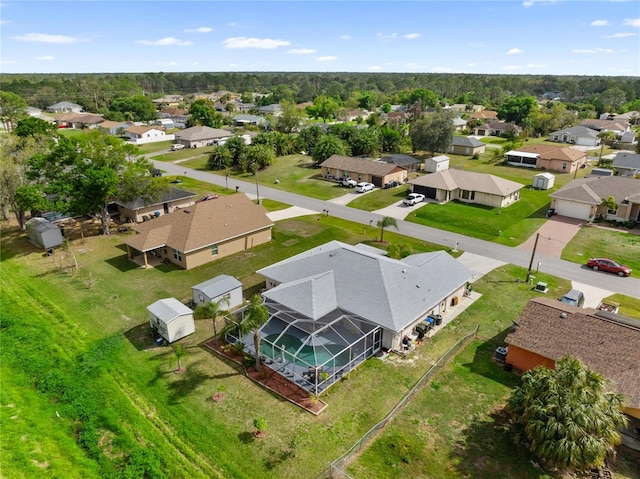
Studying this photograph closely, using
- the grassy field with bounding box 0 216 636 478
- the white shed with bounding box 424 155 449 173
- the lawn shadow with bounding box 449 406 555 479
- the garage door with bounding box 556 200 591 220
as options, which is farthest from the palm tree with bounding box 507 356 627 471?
the white shed with bounding box 424 155 449 173

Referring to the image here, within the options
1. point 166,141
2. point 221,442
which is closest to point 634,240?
point 221,442

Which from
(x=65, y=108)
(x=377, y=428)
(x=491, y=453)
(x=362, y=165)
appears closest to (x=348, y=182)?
(x=362, y=165)

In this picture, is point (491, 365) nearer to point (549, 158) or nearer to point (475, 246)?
point (475, 246)

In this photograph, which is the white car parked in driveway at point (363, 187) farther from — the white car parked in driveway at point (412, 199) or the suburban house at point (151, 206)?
the suburban house at point (151, 206)

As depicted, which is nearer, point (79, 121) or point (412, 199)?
point (412, 199)

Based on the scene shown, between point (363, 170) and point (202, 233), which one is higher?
point (363, 170)

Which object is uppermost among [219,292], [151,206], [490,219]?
[151,206]
